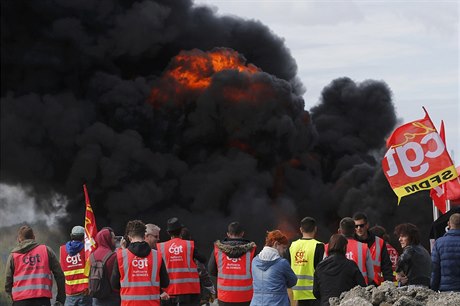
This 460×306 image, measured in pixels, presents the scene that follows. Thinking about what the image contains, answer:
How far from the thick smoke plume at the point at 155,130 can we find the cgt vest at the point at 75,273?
19.8 m

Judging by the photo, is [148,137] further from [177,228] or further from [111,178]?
[177,228]

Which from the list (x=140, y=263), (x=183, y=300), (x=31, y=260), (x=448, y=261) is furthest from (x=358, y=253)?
(x=31, y=260)

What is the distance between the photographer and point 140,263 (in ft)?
38.3

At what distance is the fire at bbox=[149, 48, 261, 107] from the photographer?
3797cm

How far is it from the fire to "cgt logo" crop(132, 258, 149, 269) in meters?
26.4

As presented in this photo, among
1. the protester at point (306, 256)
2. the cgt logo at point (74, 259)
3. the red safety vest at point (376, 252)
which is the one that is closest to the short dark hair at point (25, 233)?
the cgt logo at point (74, 259)

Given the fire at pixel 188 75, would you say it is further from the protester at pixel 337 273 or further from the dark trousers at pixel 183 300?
the protester at pixel 337 273

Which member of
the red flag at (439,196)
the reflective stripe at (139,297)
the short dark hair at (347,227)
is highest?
the red flag at (439,196)

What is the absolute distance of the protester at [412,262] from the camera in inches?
528

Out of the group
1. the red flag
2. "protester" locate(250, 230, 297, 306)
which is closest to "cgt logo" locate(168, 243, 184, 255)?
"protester" locate(250, 230, 297, 306)

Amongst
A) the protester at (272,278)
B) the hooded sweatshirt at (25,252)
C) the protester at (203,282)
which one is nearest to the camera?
the protester at (272,278)

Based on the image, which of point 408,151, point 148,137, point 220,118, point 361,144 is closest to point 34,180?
point 148,137

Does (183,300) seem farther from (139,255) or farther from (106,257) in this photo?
(139,255)

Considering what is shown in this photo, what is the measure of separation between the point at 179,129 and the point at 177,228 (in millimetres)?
25159
